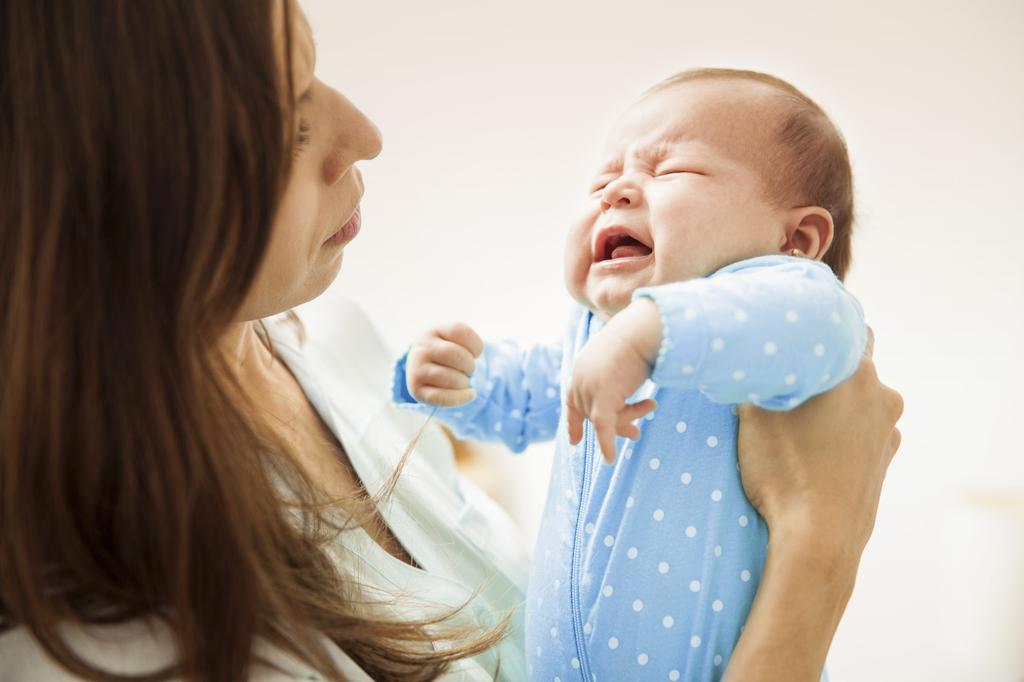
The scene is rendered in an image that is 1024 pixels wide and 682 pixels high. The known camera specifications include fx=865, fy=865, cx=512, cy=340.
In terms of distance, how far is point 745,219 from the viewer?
87 cm

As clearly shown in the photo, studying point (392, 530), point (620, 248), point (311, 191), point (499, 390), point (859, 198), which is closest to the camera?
point (311, 191)

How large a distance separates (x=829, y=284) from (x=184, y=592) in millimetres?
594

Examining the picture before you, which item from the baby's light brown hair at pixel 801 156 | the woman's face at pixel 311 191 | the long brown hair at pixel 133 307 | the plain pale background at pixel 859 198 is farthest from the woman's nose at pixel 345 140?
the plain pale background at pixel 859 198

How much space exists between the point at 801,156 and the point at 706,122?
107 millimetres

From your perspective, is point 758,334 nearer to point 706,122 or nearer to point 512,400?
point 706,122

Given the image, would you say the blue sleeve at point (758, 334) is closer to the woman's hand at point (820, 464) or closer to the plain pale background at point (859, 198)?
the woman's hand at point (820, 464)

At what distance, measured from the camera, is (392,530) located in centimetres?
101

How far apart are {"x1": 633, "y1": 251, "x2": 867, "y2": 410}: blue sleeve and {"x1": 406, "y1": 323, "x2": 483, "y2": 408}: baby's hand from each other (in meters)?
0.37

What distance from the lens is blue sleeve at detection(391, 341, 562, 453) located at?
3.65 feet

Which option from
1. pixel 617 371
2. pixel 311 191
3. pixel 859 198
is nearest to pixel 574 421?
Result: pixel 617 371

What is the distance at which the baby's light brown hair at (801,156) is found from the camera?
0.90m

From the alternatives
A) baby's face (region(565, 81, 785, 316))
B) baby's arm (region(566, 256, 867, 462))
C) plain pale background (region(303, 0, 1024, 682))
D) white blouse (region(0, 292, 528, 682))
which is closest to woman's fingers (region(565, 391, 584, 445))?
baby's arm (region(566, 256, 867, 462))

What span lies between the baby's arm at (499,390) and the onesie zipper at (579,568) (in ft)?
0.67

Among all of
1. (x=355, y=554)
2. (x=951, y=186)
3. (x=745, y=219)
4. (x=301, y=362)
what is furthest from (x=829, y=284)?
(x=951, y=186)
